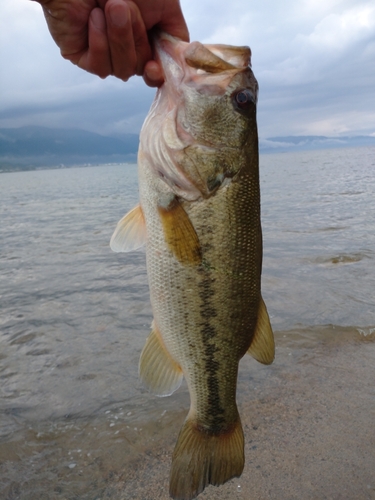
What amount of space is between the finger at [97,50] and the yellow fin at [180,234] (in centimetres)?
95

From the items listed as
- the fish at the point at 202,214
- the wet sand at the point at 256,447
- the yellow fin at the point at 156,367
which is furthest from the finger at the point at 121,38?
the wet sand at the point at 256,447

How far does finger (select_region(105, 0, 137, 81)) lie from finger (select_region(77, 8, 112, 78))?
4 centimetres

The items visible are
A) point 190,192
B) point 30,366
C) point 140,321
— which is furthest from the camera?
point 140,321

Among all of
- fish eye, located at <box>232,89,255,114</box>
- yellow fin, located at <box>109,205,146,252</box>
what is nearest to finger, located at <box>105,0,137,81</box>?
fish eye, located at <box>232,89,255,114</box>

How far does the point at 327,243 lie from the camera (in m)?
11.8

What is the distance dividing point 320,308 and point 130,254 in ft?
20.3

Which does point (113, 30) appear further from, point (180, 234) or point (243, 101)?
point (180, 234)

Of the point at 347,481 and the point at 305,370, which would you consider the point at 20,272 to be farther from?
the point at 347,481

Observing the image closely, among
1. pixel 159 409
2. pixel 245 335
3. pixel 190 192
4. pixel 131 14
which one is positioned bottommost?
pixel 159 409

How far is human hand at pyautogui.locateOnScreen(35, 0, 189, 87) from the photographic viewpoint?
234cm

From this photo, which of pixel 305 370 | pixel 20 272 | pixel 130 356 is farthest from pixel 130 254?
pixel 305 370

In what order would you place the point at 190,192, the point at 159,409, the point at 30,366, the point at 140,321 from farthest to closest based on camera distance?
1. the point at 140,321
2. the point at 30,366
3. the point at 159,409
4. the point at 190,192

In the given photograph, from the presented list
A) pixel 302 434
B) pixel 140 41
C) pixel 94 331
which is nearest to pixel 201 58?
pixel 140 41

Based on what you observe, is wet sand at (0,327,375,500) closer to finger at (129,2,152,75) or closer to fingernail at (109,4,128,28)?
finger at (129,2,152,75)
